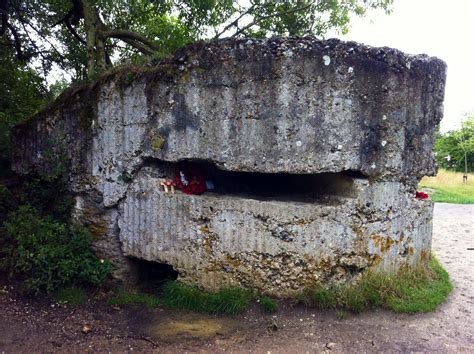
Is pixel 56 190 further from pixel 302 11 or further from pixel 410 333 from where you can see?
pixel 302 11

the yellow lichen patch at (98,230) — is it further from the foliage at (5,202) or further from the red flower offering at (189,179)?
the foliage at (5,202)

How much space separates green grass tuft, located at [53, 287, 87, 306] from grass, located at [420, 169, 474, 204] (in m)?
12.6

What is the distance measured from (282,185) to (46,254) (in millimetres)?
2984

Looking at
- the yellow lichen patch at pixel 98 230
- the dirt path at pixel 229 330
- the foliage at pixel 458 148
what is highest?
the foliage at pixel 458 148

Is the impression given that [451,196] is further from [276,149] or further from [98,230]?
[98,230]

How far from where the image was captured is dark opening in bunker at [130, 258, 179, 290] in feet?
17.1

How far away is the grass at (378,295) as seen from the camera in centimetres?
425

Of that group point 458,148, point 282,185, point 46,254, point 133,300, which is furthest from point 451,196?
point 46,254

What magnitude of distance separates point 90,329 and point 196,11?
23.1ft

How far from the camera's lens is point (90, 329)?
402cm

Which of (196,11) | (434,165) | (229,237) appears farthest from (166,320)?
(196,11)

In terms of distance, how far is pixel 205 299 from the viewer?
4.47 m

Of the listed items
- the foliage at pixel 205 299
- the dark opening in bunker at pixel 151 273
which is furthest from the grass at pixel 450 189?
the foliage at pixel 205 299

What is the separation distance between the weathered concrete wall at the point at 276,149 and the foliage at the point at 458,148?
23794 mm
